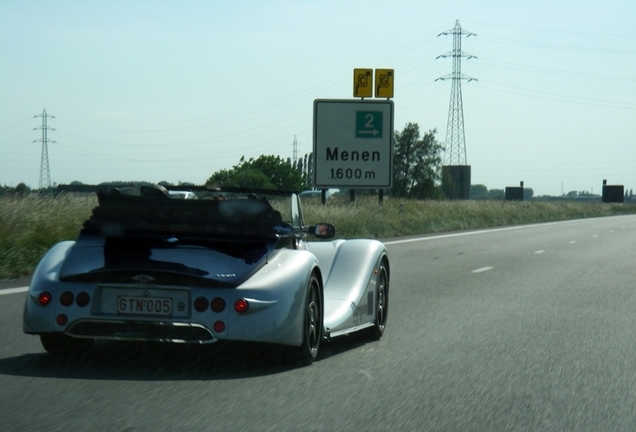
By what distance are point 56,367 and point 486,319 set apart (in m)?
4.80

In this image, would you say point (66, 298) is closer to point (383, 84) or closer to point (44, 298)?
point (44, 298)

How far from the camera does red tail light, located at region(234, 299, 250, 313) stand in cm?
641

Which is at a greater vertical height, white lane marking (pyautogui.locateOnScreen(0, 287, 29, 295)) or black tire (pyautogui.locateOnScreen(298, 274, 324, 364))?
black tire (pyautogui.locateOnScreen(298, 274, 324, 364))

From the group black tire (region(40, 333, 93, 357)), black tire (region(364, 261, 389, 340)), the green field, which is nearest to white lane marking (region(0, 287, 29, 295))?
the green field

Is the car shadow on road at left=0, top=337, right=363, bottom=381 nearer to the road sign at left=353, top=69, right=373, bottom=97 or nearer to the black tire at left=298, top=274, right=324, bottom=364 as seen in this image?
the black tire at left=298, top=274, right=324, bottom=364

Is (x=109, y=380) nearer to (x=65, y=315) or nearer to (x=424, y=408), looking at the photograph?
(x=65, y=315)

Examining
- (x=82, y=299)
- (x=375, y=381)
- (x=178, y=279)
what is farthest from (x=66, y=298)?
(x=375, y=381)

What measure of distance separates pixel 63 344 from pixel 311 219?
2014cm

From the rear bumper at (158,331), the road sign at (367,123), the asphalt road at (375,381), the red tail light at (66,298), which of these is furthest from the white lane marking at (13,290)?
the road sign at (367,123)

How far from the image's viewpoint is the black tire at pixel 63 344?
6.87 meters

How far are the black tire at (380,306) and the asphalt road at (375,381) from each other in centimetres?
13

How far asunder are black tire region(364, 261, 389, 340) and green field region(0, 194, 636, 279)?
23.0ft

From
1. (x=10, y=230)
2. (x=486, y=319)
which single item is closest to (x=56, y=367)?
(x=486, y=319)

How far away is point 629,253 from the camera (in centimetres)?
2292
